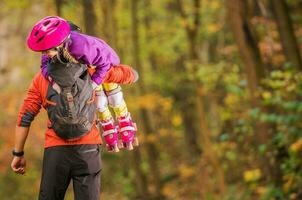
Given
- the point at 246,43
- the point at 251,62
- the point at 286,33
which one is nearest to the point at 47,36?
the point at 246,43

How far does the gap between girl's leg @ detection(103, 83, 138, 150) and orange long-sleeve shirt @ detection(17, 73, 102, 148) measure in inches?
17.1

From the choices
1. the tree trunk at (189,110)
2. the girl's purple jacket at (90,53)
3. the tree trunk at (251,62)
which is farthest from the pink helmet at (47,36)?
the tree trunk at (189,110)

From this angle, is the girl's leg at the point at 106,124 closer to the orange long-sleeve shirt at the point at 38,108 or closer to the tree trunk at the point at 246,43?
the orange long-sleeve shirt at the point at 38,108

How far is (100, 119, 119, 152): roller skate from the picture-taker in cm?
504

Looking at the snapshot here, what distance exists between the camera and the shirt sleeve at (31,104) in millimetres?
4672

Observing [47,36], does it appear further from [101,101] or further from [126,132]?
[126,132]

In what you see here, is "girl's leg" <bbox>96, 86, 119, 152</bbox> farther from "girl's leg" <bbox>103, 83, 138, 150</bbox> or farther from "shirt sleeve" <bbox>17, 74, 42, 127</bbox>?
"shirt sleeve" <bbox>17, 74, 42, 127</bbox>

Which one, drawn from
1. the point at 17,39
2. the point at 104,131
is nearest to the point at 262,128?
the point at 104,131

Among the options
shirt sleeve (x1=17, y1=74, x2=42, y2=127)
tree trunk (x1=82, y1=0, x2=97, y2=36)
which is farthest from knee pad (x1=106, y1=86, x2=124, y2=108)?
tree trunk (x1=82, y1=0, x2=97, y2=36)

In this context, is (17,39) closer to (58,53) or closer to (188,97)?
(188,97)

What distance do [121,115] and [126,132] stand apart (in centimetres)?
15

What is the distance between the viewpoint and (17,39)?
3014 centimetres

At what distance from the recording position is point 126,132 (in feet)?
16.9

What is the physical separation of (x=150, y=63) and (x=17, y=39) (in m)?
6.63
